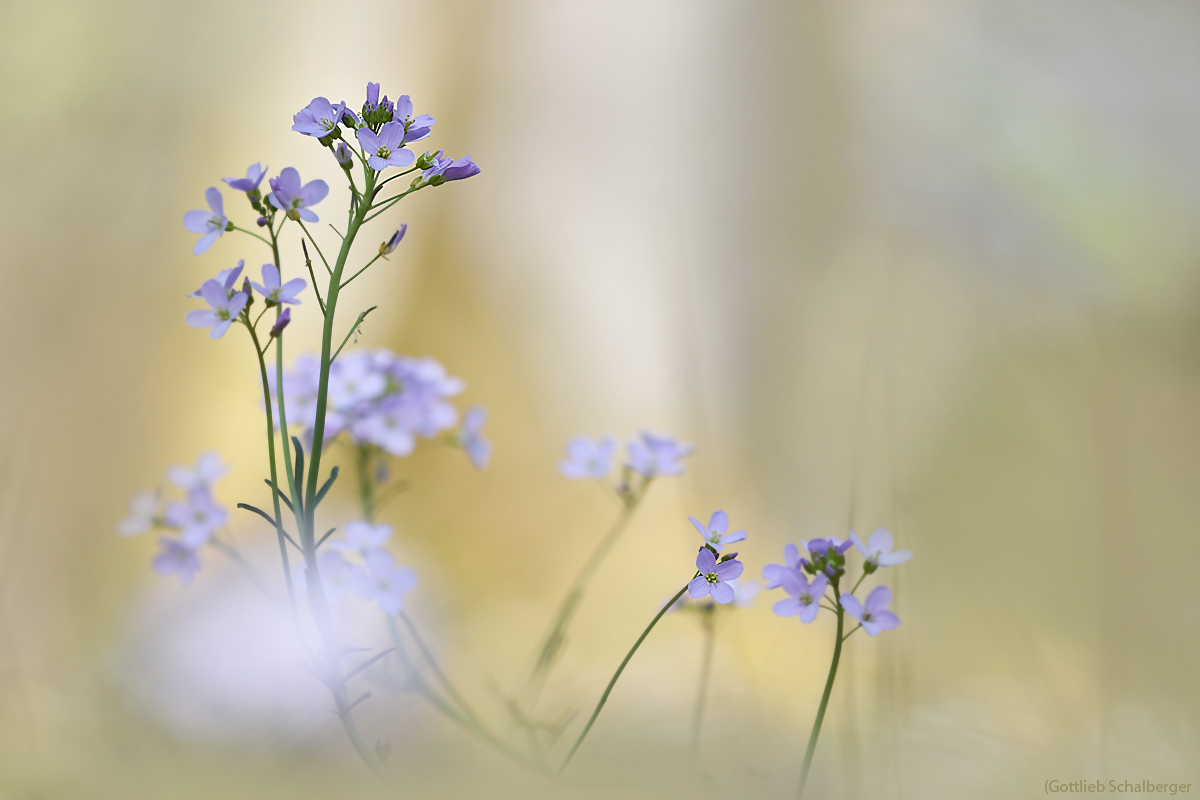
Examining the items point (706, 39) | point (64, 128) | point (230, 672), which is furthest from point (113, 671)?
point (706, 39)

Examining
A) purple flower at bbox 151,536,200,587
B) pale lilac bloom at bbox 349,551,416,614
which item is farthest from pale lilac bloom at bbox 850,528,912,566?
purple flower at bbox 151,536,200,587

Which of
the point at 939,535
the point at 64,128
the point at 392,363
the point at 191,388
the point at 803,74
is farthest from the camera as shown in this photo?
the point at 803,74

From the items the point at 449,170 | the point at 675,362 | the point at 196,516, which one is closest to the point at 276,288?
the point at 449,170

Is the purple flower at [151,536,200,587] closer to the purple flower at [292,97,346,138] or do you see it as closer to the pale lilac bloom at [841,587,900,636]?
the purple flower at [292,97,346,138]

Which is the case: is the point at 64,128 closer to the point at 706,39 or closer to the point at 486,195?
the point at 486,195

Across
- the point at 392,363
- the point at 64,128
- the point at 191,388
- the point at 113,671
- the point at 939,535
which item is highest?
the point at 64,128

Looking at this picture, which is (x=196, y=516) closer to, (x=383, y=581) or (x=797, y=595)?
(x=383, y=581)
